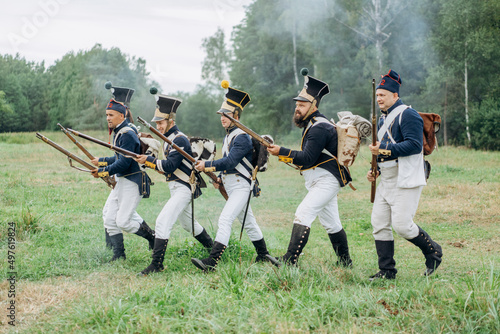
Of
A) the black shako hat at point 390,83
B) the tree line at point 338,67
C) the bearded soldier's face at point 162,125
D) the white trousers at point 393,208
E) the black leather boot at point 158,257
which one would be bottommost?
the black leather boot at point 158,257

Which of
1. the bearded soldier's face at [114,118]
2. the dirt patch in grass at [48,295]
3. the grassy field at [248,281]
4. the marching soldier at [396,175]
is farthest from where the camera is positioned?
the bearded soldier's face at [114,118]

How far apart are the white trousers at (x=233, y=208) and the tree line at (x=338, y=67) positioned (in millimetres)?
24857

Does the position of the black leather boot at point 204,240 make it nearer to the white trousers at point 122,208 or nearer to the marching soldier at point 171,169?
the marching soldier at point 171,169

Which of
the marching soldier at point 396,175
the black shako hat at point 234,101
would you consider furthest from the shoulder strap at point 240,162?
the marching soldier at point 396,175

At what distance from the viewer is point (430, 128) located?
596cm

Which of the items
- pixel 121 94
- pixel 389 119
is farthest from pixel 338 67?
pixel 389 119

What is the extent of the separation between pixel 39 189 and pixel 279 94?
105 ft

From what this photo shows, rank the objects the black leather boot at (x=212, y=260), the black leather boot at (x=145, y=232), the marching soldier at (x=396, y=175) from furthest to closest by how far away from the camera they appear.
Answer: the black leather boot at (x=145, y=232) < the black leather boot at (x=212, y=260) < the marching soldier at (x=396, y=175)

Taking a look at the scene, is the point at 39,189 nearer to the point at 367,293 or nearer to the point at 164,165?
the point at 164,165

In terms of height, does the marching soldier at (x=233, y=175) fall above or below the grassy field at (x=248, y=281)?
above

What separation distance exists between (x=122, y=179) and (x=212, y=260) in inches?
71.0

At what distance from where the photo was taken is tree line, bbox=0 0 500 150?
28906mm

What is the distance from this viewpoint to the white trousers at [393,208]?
5801 millimetres

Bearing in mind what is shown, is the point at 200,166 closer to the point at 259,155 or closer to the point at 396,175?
the point at 259,155
